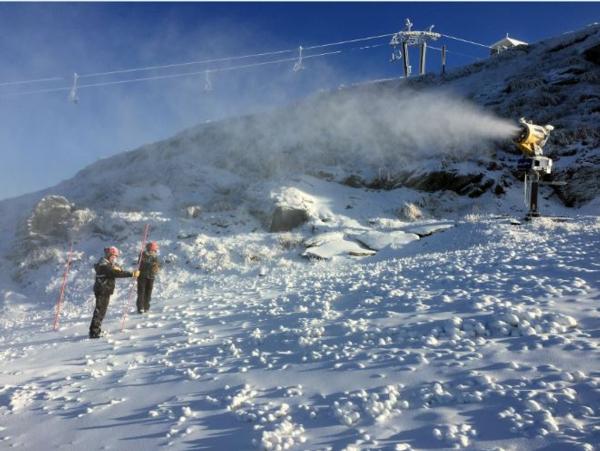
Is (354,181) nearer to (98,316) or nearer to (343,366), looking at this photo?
(98,316)

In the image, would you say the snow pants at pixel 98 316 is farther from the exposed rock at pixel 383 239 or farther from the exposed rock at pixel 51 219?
the exposed rock at pixel 51 219

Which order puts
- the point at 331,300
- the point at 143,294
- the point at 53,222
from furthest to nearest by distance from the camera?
the point at 53,222 < the point at 143,294 < the point at 331,300

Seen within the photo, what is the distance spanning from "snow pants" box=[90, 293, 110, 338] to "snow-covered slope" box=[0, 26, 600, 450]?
0.32 m

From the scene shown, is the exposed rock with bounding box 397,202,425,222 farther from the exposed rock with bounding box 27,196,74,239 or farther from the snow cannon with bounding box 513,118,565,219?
the exposed rock with bounding box 27,196,74,239

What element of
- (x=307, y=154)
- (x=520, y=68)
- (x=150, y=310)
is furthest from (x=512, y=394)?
(x=520, y=68)

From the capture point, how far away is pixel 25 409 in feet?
20.0

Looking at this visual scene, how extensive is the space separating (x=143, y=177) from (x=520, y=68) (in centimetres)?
3363

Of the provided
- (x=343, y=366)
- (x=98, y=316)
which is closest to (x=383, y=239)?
(x=98, y=316)

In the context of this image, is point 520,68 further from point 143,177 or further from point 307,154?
point 143,177

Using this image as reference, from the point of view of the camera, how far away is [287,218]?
2159cm

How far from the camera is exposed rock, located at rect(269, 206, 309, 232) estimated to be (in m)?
21.4

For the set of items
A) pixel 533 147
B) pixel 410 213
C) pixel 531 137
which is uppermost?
pixel 531 137

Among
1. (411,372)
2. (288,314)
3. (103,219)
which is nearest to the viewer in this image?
(411,372)

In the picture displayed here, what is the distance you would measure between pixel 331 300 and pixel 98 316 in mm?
5663
